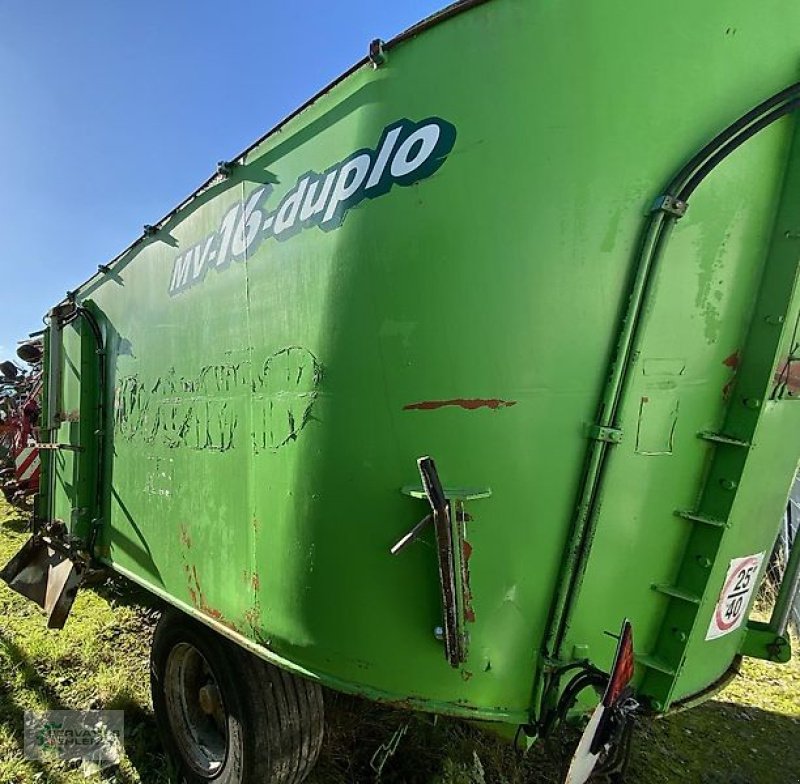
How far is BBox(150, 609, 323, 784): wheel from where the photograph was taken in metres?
2.03

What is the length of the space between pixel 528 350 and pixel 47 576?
387cm

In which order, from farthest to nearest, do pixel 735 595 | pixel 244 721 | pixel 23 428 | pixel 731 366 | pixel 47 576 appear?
pixel 23 428, pixel 47 576, pixel 244 721, pixel 735 595, pixel 731 366

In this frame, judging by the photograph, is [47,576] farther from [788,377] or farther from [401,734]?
[788,377]

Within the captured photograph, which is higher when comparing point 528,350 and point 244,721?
point 528,350

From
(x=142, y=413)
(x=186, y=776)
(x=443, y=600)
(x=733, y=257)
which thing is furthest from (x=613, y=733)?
(x=142, y=413)

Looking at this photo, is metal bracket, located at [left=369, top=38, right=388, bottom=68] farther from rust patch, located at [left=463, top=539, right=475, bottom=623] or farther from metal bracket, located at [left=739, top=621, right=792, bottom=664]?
metal bracket, located at [left=739, top=621, right=792, bottom=664]

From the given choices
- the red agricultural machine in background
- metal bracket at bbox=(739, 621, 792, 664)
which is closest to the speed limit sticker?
metal bracket at bbox=(739, 621, 792, 664)

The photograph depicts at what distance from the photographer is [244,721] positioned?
2.04 metres

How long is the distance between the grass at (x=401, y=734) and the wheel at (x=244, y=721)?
0.25 m

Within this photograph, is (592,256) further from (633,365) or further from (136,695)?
(136,695)

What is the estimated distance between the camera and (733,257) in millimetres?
1541

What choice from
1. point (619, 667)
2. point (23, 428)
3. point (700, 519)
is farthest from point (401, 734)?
point (23, 428)

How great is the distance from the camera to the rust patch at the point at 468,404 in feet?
4.97

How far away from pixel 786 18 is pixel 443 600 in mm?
1840
